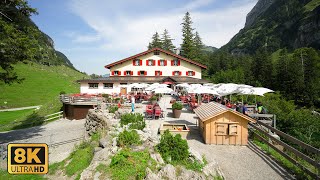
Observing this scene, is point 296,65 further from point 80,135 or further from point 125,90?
point 80,135

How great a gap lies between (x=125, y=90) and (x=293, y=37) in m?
152

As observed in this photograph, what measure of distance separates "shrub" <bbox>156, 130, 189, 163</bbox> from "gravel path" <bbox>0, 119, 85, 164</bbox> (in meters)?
11.2

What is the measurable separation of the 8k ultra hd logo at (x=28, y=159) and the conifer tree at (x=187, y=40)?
5778 cm

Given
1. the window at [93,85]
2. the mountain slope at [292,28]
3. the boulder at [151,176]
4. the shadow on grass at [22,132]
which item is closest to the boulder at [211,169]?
the boulder at [151,176]

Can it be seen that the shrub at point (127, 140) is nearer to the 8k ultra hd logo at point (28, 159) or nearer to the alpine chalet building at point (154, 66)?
the 8k ultra hd logo at point (28, 159)

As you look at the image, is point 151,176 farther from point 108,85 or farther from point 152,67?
point 152,67

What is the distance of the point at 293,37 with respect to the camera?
150750 millimetres

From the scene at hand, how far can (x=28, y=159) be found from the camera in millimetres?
4141

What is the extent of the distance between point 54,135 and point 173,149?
756 inches

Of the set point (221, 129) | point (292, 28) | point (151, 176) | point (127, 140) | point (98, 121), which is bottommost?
point (151, 176)

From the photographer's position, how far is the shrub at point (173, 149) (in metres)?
9.19

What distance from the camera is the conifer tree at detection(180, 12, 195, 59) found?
6046 cm

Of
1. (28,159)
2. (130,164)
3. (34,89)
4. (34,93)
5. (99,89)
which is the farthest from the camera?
(34,89)

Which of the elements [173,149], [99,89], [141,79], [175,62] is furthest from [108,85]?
[173,149]
